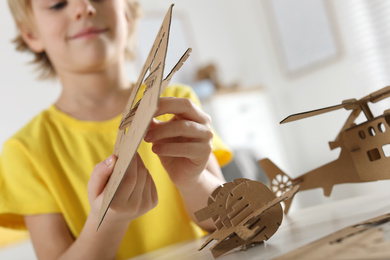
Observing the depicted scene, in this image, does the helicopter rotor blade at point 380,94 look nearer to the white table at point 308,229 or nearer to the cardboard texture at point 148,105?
the white table at point 308,229

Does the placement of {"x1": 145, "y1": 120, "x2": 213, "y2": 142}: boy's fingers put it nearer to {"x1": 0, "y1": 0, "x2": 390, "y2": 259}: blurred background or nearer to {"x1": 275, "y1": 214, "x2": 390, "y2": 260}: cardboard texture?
{"x1": 275, "y1": 214, "x2": 390, "y2": 260}: cardboard texture

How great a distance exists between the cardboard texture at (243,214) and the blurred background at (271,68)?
2.33 metres

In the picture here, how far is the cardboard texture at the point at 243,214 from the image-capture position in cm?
41

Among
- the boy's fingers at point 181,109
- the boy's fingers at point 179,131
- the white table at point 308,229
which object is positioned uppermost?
the boy's fingers at point 181,109

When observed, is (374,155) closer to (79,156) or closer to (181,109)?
(181,109)

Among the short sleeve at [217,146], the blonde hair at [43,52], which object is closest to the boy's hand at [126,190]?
the short sleeve at [217,146]

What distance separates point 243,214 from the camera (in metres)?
0.41

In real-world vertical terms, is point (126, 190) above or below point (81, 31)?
below

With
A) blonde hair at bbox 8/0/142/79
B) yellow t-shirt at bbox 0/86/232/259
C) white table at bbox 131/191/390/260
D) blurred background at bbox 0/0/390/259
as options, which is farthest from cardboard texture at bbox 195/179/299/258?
blurred background at bbox 0/0/390/259

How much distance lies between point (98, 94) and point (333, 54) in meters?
2.82

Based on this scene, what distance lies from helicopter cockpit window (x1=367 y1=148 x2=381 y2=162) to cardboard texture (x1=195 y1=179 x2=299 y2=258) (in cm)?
12

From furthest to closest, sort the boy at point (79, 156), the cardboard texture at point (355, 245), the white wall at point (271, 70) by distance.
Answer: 1. the white wall at point (271, 70)
2. the boy at point (79, 156)
3. the cardboard texture at point (355, 245)

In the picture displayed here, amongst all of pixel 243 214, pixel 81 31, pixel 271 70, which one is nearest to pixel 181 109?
pixel 243 214

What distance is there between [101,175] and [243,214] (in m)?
0.15
